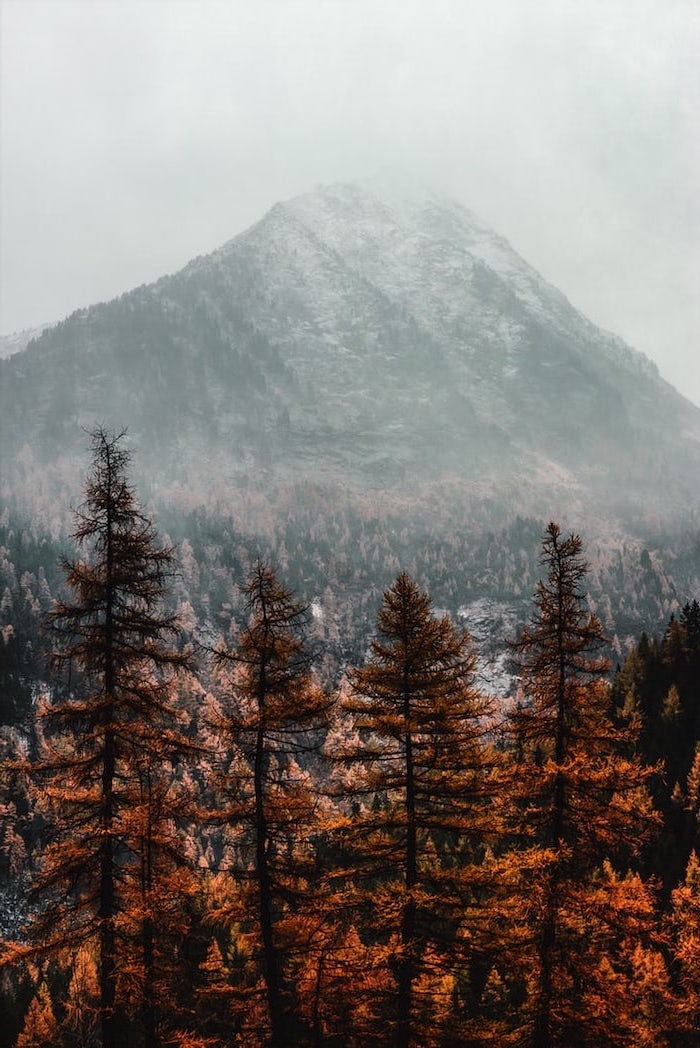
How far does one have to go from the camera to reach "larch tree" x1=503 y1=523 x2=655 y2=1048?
641 inches

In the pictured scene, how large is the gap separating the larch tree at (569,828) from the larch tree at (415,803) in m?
1.31

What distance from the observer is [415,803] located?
55.5 feet

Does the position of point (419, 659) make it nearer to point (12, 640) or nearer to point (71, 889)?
point (71, 889)

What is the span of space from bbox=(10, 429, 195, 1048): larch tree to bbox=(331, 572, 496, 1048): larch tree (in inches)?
184

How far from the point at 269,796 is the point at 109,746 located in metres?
4.05

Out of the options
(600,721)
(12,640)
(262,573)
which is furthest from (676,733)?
(12,640)

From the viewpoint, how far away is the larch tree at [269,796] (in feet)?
55.2

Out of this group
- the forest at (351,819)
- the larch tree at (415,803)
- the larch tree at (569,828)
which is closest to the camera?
the larch tree at (415,803)

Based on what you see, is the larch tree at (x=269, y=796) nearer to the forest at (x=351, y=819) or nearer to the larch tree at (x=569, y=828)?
the forest at (x=351, y=819)

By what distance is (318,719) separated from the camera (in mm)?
17547

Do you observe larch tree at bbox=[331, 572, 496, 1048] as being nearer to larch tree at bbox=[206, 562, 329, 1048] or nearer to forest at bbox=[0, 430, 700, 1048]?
forest at bbox=[0, 430, 700, 1048]

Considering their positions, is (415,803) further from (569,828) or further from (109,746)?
(109,746)

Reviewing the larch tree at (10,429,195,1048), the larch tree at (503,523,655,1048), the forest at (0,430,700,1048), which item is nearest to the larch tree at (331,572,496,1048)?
the forest at (0,430,700,1048)

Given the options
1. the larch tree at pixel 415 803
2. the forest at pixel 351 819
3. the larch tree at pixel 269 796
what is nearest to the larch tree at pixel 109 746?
the forest at pixel 351 819
